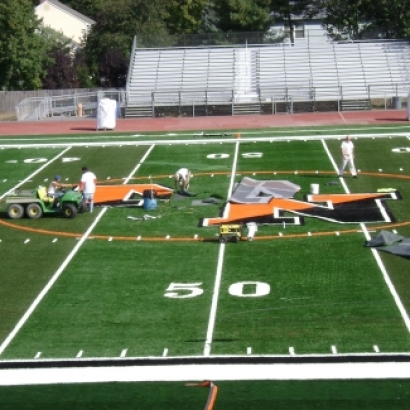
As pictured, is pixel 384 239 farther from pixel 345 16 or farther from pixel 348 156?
pixel 345 16

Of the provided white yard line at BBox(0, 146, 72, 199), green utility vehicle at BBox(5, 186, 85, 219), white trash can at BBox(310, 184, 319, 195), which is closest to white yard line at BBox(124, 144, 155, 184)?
white yard line at BBox(0, 146, 72, 199)

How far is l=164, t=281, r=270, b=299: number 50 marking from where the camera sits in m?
19.6

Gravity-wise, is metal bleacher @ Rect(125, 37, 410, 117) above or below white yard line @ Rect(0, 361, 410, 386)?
above

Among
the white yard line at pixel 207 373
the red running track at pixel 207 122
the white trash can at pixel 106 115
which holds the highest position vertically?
the white trash can at pixel 106 115

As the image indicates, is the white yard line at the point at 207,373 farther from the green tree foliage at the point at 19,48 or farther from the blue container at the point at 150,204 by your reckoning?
the green tree foliage at the point at 19,48

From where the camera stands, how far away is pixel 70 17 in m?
93.8

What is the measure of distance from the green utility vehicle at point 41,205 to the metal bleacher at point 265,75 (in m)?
30.4

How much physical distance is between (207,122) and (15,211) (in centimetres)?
2633

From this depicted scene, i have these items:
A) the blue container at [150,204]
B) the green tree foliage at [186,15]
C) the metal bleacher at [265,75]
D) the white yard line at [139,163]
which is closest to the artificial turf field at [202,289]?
the blue container at [150,204]

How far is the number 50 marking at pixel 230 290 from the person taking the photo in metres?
19.6

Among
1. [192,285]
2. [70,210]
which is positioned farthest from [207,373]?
[70,210]

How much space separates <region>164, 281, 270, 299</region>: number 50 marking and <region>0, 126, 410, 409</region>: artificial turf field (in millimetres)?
27

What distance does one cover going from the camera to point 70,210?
27.2 metres

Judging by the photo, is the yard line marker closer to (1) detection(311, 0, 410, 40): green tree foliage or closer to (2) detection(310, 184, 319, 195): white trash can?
(2) detection(310, 184, 319, 195): white trash can
